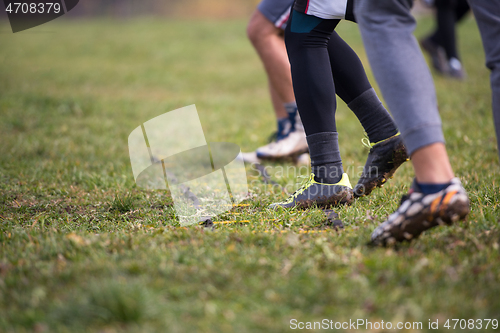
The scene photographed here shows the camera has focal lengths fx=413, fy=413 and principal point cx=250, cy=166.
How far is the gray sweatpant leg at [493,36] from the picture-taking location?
4.99 feet

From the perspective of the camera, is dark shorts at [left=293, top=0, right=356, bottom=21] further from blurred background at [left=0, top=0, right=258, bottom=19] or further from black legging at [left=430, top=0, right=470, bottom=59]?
blurred background at [left=0, top=0, right=258, bottom=19]

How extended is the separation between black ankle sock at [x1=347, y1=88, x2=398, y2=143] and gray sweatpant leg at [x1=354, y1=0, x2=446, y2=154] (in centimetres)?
62

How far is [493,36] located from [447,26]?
645 centimetres

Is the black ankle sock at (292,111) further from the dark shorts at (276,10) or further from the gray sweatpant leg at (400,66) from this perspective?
the gray sweatpant leg at (400,66)

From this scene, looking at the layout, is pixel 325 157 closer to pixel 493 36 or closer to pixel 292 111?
pixel 493 36

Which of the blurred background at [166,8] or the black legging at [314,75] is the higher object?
the blurred background at [166,8]

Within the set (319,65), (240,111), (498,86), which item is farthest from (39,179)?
(240,111)

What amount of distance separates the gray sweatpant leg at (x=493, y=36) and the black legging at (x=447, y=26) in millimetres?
6390

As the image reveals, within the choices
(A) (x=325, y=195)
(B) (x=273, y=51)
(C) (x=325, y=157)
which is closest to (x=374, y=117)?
(C) (x=325, y=157)

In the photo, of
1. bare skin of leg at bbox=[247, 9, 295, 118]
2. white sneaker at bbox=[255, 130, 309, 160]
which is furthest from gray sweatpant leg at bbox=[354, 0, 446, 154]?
white sneaker at bbox=[255, 130, 309, 160]

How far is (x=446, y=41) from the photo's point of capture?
730 cm

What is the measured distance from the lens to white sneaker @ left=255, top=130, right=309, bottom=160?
3.39m

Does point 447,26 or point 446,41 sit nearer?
point 447,26

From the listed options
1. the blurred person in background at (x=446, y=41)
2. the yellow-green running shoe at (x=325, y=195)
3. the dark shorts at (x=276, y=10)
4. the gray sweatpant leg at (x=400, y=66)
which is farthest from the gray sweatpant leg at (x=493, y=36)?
the blurred person in background at (x=446, y=41)
